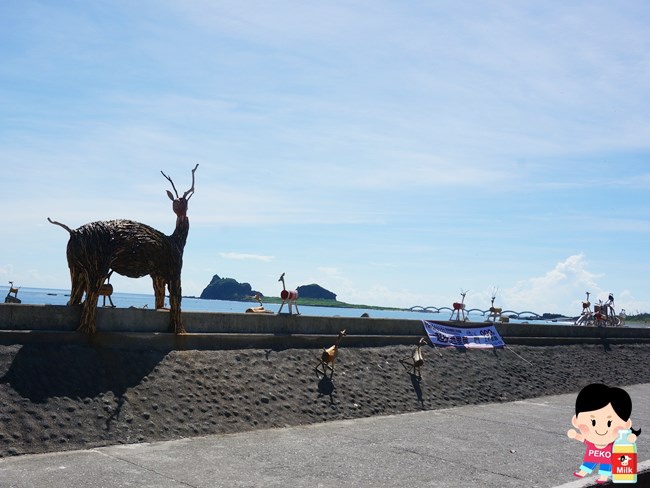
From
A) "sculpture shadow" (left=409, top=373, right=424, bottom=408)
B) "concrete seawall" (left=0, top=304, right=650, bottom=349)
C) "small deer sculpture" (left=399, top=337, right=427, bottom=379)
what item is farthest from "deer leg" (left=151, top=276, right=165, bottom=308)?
"small deer sculpture" (left=399, top=337, right=427, bottom=379)

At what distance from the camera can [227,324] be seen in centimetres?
2220

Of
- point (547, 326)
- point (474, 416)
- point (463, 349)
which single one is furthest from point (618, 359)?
point (474, 416)

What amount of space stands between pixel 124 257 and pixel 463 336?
51.9 ft

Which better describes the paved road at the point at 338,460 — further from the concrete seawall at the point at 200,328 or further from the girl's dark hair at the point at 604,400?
the concrete seawall at the point at 200,328

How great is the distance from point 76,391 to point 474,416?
11432 mm

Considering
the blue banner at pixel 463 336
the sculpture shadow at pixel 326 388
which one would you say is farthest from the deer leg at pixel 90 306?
the blue banner at pixel 463 336

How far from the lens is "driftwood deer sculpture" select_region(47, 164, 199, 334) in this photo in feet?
60.4

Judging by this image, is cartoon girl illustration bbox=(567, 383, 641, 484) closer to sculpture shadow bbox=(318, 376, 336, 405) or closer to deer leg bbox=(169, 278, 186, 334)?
sculpture shadow bbox=(318, 376, 336, 405)

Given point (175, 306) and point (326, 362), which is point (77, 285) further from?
point (326, 362)

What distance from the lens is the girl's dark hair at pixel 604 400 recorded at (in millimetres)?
9594

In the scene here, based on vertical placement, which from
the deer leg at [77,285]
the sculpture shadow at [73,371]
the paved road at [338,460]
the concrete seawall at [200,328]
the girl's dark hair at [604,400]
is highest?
the deer leg at [77,285]

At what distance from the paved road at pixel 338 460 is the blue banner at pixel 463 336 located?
8758 millimetres

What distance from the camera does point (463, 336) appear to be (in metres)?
30.2

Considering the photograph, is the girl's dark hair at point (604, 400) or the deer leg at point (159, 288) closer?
the girl's dark hair at point (604, 400)
